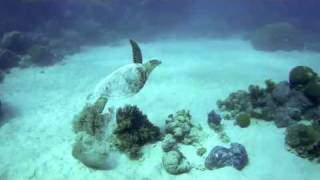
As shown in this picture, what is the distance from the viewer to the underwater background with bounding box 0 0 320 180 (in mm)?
7426

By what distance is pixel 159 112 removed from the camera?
10.0 meters

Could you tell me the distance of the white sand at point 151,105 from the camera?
735cm

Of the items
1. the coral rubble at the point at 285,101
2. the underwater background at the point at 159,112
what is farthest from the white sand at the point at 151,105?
the coral rubble at the point at 285,101

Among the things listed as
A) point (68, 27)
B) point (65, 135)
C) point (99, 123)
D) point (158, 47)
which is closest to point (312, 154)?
point (99, 123)

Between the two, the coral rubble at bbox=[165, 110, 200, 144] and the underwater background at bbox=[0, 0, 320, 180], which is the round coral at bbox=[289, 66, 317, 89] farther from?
the coral rubble at bbox=[165, 110, 200, 144]

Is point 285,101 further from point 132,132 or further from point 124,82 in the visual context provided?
point 124,82

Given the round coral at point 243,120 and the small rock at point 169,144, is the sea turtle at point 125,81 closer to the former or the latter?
the small rock at point 169,144

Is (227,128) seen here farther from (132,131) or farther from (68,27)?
(68,27)

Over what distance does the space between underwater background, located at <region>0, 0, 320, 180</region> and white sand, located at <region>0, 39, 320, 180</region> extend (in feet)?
0.11

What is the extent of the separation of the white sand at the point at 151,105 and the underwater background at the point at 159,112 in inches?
1.3

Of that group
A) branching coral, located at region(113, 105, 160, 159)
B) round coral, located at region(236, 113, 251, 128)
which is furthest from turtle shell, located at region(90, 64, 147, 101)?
round coral, located at region(236, 113, 251, 128)

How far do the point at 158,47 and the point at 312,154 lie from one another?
581 inches

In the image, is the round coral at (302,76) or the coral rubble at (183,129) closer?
the coral rubble at (183,129)

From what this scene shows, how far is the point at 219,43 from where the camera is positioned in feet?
75.6
